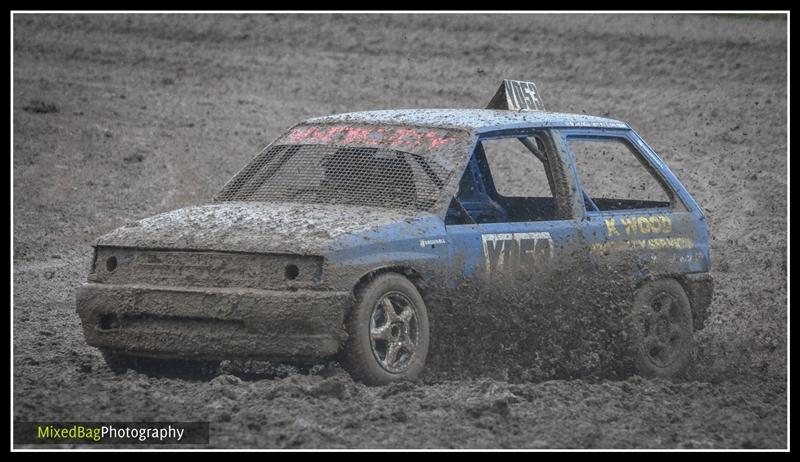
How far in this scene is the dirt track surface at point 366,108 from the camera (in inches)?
281

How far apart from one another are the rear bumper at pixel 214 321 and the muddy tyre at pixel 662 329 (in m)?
2.33

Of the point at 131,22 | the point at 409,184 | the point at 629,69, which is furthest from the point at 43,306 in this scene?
the point at 131,22

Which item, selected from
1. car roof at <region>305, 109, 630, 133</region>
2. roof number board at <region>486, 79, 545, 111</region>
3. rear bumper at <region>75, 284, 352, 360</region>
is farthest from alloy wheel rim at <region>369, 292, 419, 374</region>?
roof number board at <region>486, 79, 545, 111</region>

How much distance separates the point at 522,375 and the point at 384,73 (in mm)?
15782

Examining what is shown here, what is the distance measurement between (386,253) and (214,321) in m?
0.96

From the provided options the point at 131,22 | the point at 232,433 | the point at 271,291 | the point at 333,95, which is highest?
the point at 131,22

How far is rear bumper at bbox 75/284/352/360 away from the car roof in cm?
177

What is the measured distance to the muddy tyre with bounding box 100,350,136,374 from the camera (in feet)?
26.4

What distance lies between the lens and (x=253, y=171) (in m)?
9.05

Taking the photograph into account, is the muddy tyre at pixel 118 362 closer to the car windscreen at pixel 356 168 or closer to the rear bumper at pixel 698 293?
the car windscreen at pixel 356 168

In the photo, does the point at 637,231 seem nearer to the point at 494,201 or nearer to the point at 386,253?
the point at 494,201

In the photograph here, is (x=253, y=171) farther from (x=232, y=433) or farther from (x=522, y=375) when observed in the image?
(x=232, y=433)

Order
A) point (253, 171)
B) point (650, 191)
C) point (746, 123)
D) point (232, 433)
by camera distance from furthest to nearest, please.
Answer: point (746, 123), point (650, 191), point (253, 171), point (232, 433)

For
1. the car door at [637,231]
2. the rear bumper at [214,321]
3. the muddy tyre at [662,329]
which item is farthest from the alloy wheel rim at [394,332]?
the muddy tyre at [662,329]
